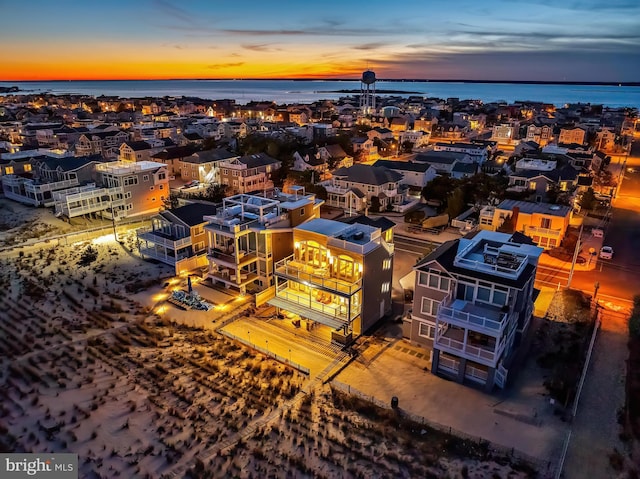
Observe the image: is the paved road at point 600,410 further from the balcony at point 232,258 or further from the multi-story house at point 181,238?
the multi-story house at point 181,238

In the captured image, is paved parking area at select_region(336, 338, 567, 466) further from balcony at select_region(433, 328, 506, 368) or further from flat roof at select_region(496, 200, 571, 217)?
flat roof at select_region(496, 200, 571, 217)

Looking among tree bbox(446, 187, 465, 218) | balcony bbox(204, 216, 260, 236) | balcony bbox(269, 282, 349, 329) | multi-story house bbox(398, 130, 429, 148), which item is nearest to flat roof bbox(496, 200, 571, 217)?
tree bbox(446, 187, 465, 218)

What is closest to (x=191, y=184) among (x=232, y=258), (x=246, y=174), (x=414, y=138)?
(x=246, y=174)

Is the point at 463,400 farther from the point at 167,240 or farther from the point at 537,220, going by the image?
the point at 167,240

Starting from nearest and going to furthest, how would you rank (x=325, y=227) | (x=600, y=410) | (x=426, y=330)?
(x=600, y=410), (x=426, y=330), (x=325, y=227)

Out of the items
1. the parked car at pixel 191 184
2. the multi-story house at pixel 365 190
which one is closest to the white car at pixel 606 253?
the multi-story house at pixel 365 190

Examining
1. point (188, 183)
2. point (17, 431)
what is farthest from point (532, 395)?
point (188, 183)

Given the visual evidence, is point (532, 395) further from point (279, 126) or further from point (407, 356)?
point (279, 126)
